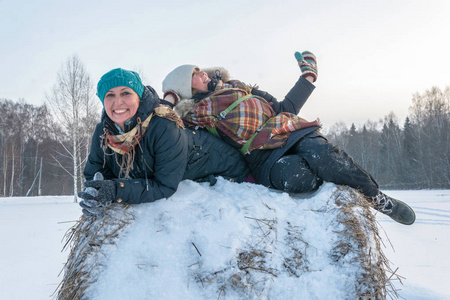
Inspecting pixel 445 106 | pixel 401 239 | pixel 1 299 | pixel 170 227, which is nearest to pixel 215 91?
pixel 170 227

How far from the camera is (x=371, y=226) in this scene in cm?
162

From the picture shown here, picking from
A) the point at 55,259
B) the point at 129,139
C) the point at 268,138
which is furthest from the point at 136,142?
the point at 55,259

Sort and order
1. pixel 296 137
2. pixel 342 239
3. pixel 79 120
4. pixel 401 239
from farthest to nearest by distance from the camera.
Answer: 1. pixel 79 120
2. pixel 401 239
3. pixel 296 137
4. pixel 342 239

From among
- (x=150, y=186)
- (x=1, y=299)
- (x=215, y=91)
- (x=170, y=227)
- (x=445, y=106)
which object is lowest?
(x=1, y=299)

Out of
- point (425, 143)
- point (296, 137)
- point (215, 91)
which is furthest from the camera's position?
point (425, 143)

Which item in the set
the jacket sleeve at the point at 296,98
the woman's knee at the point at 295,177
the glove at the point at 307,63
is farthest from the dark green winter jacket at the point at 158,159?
the glove at the point at 307,63

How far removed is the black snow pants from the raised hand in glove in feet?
3.90

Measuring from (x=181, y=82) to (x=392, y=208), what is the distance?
7.23ft

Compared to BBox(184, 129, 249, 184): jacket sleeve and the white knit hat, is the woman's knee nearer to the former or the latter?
BBox(184, 129, 249, 184): jacket sleeve

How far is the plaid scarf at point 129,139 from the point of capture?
68.9 inches

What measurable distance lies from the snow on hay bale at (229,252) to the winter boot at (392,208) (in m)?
0.49

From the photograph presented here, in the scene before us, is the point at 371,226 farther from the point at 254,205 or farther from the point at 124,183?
the point at 124,183

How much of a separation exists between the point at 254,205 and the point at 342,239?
0.54 meters

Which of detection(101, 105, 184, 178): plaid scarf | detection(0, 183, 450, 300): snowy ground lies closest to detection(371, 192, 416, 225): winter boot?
detection(0, 183, 450, 300): snowy ground
